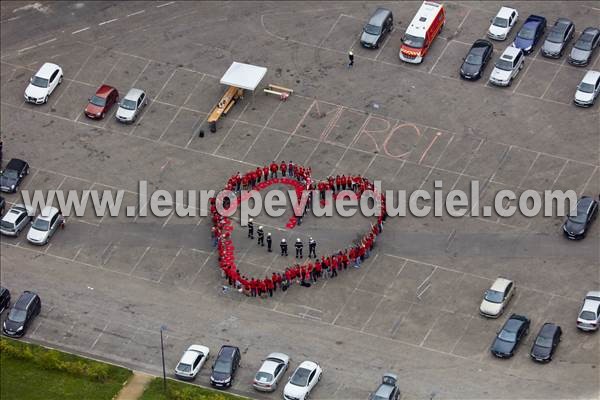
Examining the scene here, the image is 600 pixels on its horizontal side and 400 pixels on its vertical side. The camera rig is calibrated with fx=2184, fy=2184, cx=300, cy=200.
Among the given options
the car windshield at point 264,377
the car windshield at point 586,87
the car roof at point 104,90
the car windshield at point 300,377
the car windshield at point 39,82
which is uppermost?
the car windshield at point 39,82

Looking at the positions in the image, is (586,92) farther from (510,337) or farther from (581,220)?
(510,337)

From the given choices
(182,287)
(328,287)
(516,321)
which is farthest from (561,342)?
(182,287)

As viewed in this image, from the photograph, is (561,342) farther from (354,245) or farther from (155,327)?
(155,327)

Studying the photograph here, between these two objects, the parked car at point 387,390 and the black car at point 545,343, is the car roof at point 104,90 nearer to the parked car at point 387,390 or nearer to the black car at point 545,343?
the parked car at point 387,390

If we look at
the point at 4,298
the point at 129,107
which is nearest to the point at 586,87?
the point at 129,107

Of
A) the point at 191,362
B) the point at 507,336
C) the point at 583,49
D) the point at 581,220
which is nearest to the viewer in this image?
the point at 191,362

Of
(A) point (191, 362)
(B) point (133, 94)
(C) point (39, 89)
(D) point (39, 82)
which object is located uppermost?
(D) point (39, 82)

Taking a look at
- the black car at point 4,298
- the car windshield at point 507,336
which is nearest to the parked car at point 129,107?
the black car at point 4,298
